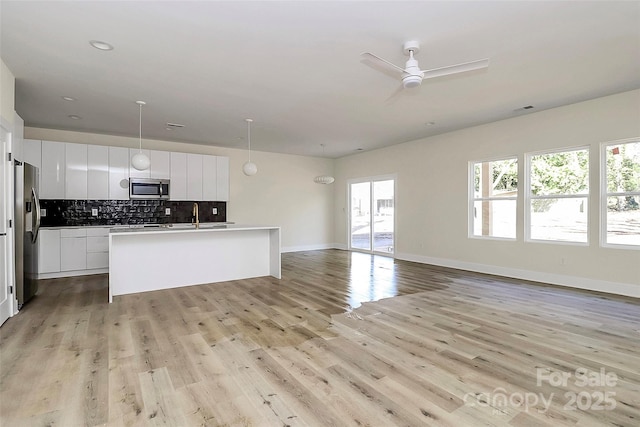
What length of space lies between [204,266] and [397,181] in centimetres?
481

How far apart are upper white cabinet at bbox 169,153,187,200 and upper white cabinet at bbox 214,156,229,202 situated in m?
0.72

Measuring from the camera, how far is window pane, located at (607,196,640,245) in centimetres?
440

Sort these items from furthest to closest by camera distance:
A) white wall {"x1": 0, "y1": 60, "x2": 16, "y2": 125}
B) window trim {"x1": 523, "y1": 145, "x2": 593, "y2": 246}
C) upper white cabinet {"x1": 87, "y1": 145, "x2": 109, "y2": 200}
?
upper white cabinet {"x1": 87, "y1": 145, "x2": 109, "y2": 200}
window trim {"x1": 523, "y1": 145, "x2": 593, "y2": 246}
white wall {"x1": 0, "y1": 60, "x2": 16, "y2": 125}

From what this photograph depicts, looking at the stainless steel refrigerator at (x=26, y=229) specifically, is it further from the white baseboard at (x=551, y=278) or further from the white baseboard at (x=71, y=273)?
the white baseboard at (x=551, y=278)

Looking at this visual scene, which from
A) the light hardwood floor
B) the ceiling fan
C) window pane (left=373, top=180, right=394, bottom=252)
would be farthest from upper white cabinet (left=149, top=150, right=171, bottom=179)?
the ceiling fan

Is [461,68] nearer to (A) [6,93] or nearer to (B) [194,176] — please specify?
(A) [6,93]

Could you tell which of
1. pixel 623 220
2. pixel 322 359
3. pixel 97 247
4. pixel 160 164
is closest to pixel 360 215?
pixel 160 164

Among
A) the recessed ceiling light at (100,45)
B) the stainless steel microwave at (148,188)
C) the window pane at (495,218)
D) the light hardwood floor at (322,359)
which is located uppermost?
the recessed ceiling light at (100,45)

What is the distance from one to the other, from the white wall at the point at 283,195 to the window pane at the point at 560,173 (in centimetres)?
547

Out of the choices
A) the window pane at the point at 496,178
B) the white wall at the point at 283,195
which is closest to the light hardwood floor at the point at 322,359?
the window pane at the point at 496,178

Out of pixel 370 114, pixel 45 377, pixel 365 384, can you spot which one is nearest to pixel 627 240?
pixel 370 114

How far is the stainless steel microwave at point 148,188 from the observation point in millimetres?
6379

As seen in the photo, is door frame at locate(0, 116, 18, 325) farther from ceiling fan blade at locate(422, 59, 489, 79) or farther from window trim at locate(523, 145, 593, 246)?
window trim at locate(523, 145, 593, 246)

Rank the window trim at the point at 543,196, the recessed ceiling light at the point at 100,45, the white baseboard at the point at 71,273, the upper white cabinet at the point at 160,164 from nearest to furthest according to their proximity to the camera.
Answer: the recessed ceiling light at the point at 100,45 < the window trim at the point at 543,196 < the white baseboard at the point at 71,273 < the upper white cabinet at the point at 160,164
